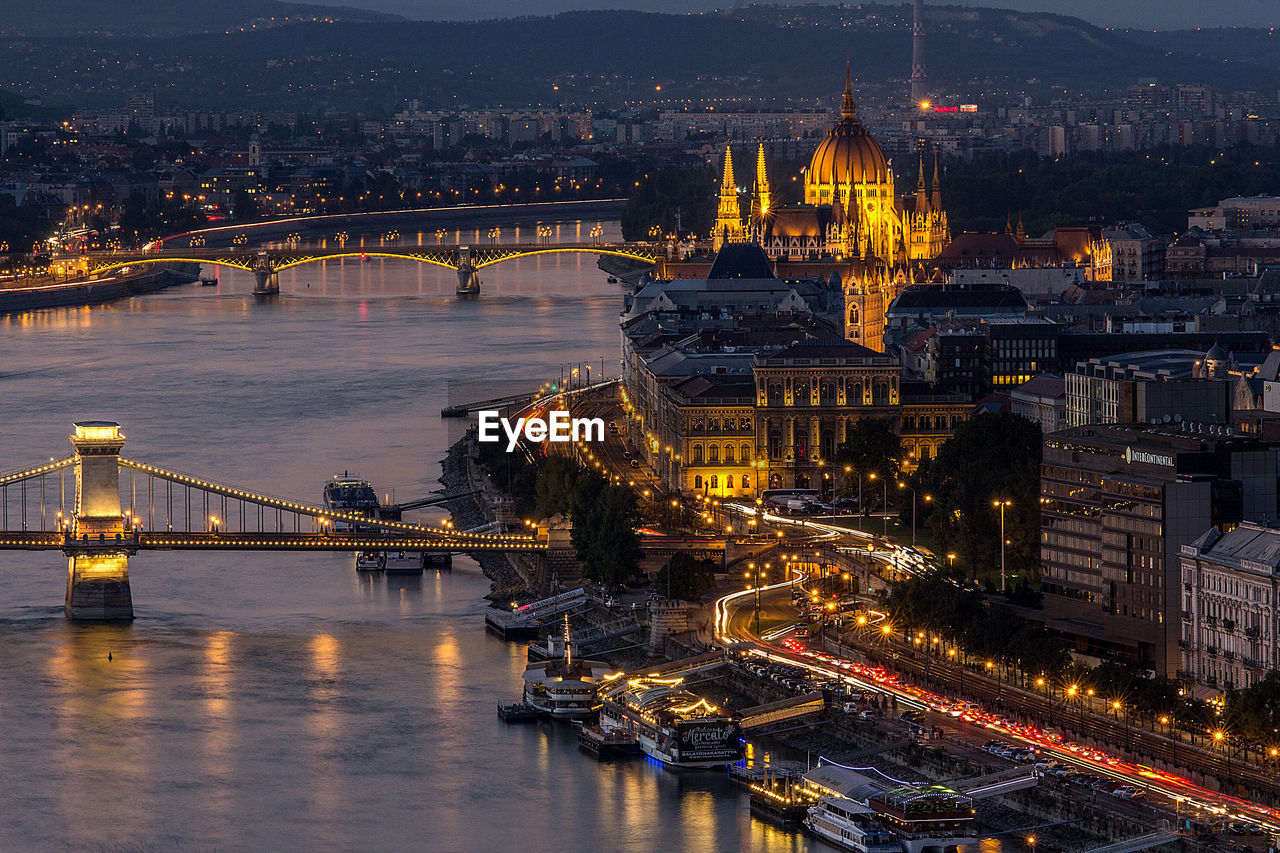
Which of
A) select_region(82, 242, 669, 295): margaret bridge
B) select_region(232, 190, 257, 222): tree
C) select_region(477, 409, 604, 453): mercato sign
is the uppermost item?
select_region(232, 190, 257, 222): tree

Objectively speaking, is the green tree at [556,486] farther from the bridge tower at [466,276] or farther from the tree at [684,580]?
the bridge tower at [466,276]

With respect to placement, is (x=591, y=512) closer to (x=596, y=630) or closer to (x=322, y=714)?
(x=596, y=630)

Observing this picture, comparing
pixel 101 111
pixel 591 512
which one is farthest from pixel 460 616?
pixel 101 111

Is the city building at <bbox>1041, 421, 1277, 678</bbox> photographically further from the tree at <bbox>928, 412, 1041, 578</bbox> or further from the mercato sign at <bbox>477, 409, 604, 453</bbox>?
the mercato sign at <bbox>477, 409, 604, 453</bbox>

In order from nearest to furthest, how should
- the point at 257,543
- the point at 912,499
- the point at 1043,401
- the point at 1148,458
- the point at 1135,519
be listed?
the point at 1135,519
the point at 1148,458
the point at 257,543
the point at 912,499
the point at 1043,401

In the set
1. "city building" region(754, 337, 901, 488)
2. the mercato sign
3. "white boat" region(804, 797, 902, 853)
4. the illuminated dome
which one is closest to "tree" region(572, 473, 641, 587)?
"city building" region(754, 337, 901, 488)

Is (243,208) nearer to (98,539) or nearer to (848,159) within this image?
(848,159)

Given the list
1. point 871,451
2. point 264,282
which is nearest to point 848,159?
point 264,282
